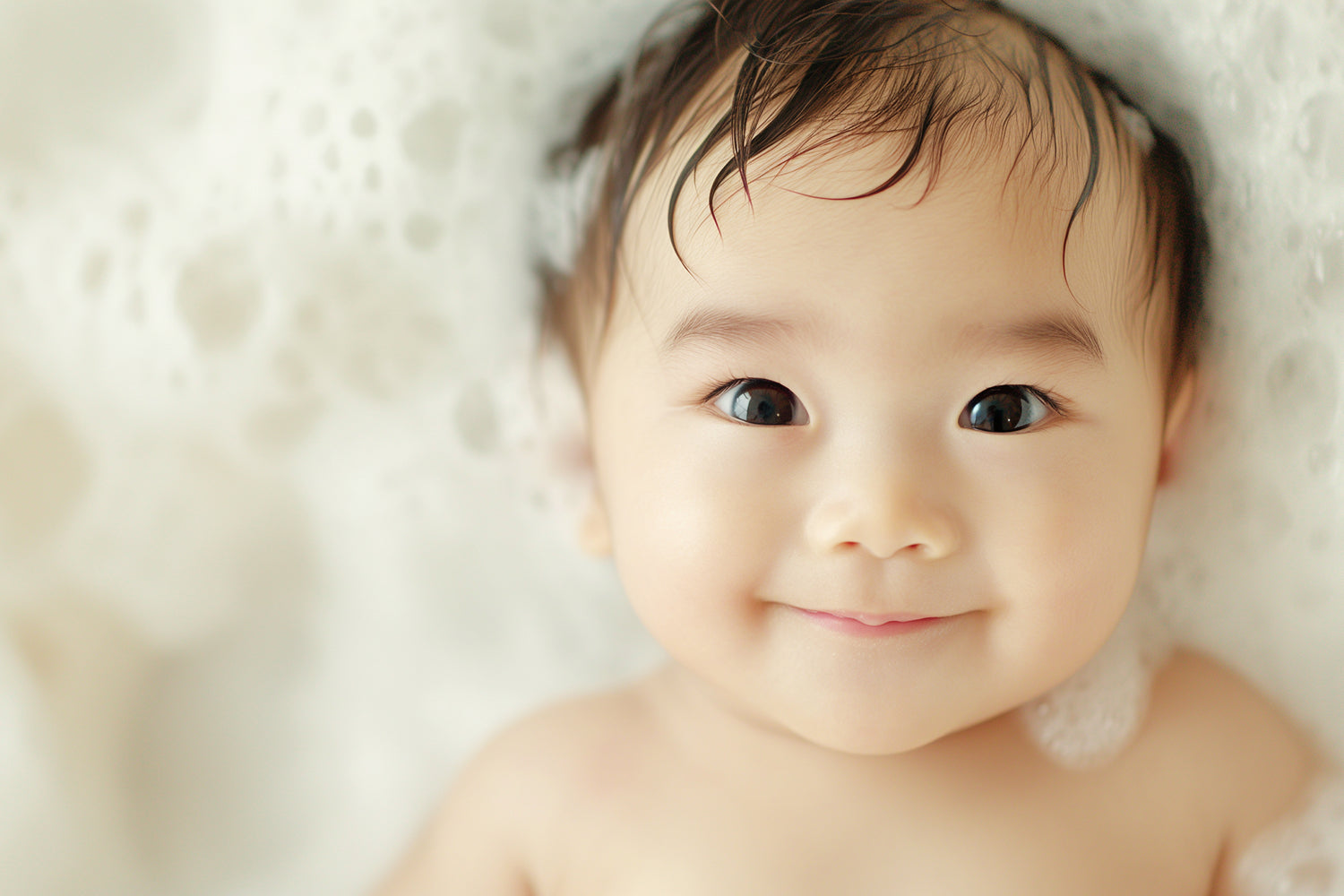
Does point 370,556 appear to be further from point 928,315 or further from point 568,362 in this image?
point 928,315

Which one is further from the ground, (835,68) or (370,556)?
(835,68)

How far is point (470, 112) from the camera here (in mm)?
1208

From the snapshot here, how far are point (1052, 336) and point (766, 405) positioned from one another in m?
0.20

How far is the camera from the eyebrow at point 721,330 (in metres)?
0.82

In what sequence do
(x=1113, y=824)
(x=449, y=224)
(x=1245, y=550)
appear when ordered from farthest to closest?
(x=449, y=224)
(x=1245, y=550)
(x=1113, y=824)

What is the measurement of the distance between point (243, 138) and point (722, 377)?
63cm

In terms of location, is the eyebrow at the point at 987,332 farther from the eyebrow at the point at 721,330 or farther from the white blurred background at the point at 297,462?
the white blurred background at the point at 297,462

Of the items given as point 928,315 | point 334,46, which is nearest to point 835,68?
point 928,315

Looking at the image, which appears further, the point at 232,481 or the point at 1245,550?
the point at 232,481

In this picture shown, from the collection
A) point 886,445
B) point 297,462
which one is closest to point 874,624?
point 886,445

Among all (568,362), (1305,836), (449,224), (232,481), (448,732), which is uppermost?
(449,224)

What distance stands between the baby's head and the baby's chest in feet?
0.35

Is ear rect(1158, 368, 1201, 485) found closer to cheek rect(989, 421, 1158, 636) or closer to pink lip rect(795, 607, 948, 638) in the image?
cheek rect(989, 421, 1158, 636)

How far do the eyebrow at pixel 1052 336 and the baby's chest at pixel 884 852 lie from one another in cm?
36
